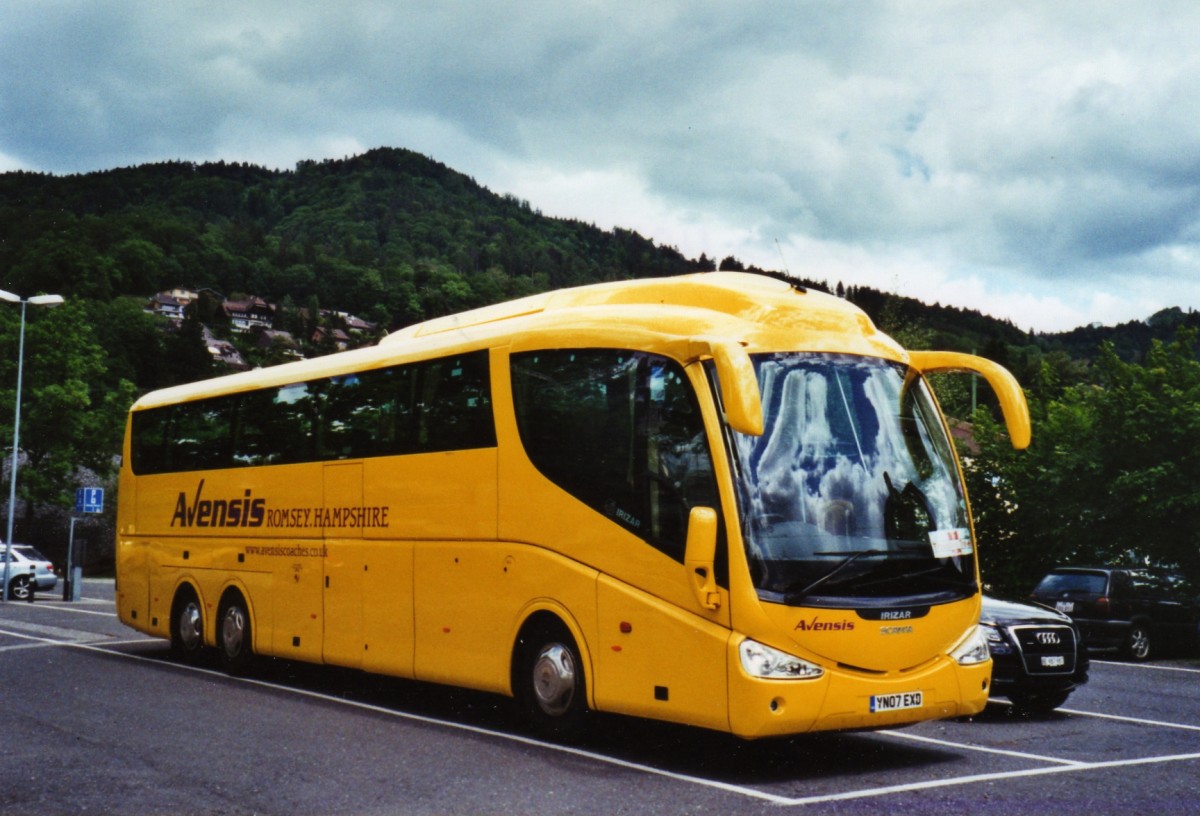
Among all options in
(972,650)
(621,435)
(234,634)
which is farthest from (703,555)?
(234,634)

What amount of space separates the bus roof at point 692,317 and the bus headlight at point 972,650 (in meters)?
2.11

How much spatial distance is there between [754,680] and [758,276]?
3.63m

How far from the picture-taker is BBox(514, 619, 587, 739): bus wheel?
984cm

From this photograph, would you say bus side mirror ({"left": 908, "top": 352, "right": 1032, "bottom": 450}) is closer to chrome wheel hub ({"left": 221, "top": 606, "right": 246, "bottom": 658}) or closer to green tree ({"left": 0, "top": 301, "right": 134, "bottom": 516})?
chrome wheel hub ({"left": 221, "top": 606, "right": 246, "bottom": 658})

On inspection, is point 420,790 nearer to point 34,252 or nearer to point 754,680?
point 754,680

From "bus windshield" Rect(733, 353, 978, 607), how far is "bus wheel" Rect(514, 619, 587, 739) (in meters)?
2.09

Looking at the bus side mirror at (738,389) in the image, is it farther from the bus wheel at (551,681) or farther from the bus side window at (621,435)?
the bus wheel at (551,681)

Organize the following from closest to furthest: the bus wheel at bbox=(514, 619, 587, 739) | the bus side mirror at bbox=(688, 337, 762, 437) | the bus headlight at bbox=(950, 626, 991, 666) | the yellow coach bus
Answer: the bus side mirror at bbox=(688, 337, 762, 437) < the yellow coach bus < the bus headlight at bbox=(950, 626, 991, 666) < the bus wheel at bbox=(514, 619, 587, 739)

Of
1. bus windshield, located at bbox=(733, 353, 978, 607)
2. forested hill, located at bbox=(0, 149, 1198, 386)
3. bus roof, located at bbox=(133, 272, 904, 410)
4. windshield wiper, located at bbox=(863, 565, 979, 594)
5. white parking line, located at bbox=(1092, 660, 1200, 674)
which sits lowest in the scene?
white parking line, located at bbox=(1092, 660, 1200, 674)

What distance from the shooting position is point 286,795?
779 cm

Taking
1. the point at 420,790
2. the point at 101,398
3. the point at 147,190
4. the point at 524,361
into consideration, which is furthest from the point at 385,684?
the point at 147,190

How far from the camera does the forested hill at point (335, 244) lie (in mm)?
82562

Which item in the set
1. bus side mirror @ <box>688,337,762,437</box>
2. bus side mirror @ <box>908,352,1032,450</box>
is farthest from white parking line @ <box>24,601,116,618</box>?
bus side mirror @ <box>688,337,762,437</box>

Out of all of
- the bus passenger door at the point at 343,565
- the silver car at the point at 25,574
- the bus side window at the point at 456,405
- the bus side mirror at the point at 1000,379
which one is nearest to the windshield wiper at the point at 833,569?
the bus side mirror at the point at 1000,379
